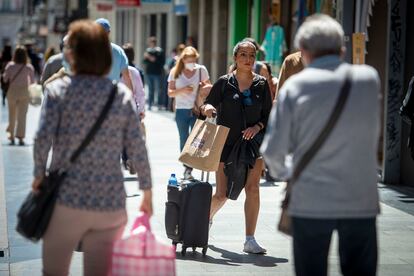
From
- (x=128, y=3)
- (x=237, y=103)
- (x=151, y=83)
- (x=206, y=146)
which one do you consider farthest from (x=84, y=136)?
(x=128, y=3)

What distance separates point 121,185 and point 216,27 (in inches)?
1017

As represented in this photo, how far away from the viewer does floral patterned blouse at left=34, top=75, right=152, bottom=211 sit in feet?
17.7

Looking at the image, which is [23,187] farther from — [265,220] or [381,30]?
[381,30]

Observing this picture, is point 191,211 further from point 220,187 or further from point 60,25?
point 60,25

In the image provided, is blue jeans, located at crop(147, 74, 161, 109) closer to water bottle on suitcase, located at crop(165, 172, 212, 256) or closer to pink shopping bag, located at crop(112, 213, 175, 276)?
water bottle on suitcase, located at crop(165, 172, 212, 256)

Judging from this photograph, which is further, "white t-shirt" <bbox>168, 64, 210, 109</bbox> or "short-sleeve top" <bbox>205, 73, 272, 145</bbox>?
"white t-shirt" <bbox>168, 64, 210, 109</bbox>

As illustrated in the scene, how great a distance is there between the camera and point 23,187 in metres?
13.5

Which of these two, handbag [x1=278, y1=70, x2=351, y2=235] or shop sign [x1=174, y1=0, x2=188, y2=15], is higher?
handbag [x1=278, y1=70, x2=351, y2=235]

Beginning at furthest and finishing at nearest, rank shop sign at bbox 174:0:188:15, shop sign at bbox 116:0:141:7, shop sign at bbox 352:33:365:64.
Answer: shop sign at bbox 116:0:141:7, shop sign at bbox 174:0:188:15, shop sign at bbox 352:33:365:64

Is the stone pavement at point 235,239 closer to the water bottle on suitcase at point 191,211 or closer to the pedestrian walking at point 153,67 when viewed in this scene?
the water bottle on suitcase at point 191,211

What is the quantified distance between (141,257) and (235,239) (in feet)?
14.7

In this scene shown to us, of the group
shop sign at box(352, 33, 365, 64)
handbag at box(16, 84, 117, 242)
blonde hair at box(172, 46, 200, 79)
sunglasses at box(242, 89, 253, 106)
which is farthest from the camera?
shop sign at box(352, 33, 365, 64)

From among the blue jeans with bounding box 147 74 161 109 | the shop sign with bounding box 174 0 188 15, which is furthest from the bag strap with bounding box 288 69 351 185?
the shop sign with bounding box 174 0 188 15

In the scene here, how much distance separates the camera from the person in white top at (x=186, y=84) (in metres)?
14.0
